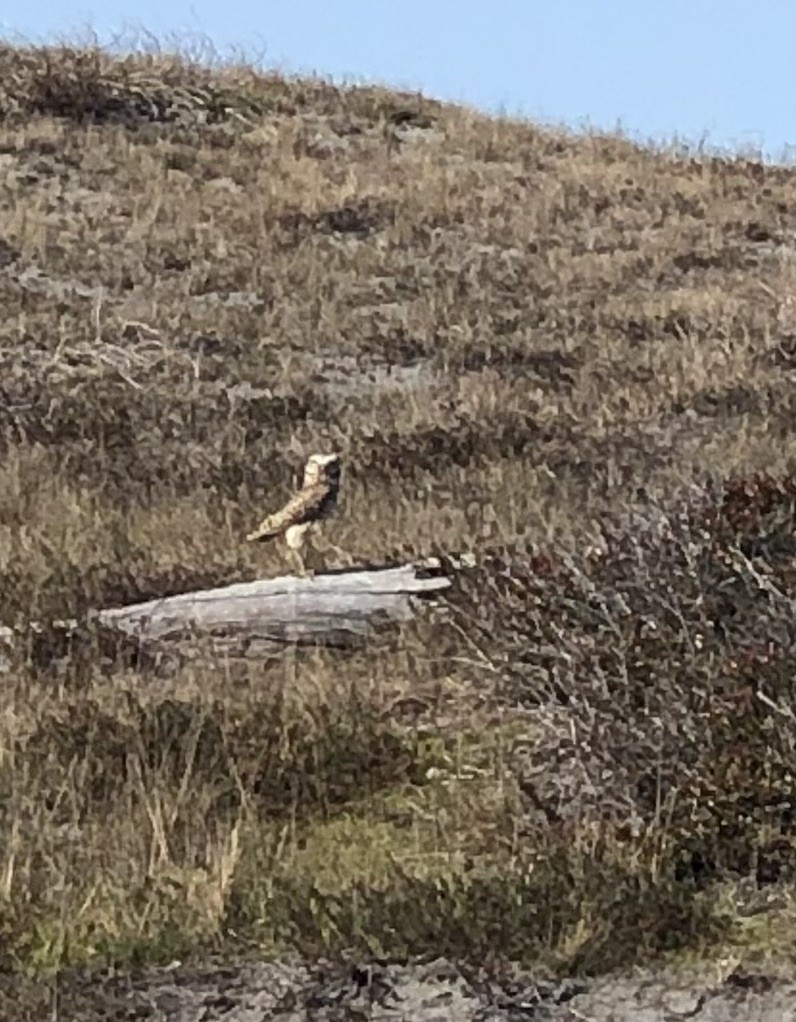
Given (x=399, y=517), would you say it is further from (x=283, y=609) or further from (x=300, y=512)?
(x=283, y=609)

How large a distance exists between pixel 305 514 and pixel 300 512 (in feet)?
0.07

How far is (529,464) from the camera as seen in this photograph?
33.0 ft

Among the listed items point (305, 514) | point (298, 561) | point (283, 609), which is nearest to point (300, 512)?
point (305, 514)

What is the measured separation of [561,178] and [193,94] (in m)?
3.92

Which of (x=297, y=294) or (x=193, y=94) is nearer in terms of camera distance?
(x=297, y=294)

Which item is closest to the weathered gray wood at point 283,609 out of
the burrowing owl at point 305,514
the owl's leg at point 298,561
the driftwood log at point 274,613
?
the driftwood log at point 274,613

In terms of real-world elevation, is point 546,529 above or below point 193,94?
below

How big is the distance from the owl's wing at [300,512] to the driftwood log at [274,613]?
25.7 inches

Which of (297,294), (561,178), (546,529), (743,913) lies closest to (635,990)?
(743,913)

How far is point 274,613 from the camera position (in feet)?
21.4

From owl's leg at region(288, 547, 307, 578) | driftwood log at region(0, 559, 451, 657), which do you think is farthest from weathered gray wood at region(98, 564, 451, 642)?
owl's leg at region(288, 547, 307, 578)

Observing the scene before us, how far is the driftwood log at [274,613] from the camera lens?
6410 mm

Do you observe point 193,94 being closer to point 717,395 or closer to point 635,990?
point 717,395

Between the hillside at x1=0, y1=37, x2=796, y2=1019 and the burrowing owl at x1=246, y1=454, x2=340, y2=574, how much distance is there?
130 mm
